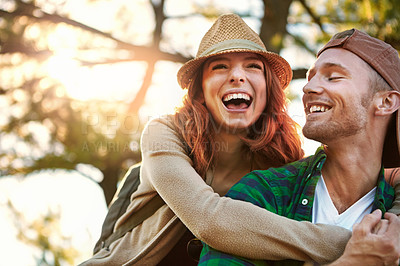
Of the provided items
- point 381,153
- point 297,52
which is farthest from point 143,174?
point 297,52

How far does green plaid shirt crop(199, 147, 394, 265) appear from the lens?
2.08 m

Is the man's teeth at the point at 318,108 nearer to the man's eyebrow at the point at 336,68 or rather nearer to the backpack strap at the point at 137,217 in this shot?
the man's eyebrow at the point at 336,68

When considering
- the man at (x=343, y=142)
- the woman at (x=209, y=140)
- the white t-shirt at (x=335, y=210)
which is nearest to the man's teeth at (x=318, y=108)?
the man at (x=343, y=142)

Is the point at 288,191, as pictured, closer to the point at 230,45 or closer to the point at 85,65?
the point at 230,45

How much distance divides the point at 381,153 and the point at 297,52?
335 centimetres

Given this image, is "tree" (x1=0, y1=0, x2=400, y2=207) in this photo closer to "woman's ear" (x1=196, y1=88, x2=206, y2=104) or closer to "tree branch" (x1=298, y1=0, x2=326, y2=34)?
"tree branch" (x1=298, y1=0, x2=326, y2=34)

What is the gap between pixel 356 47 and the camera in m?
2.25

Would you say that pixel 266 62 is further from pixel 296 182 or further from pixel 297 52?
pixel 297 52

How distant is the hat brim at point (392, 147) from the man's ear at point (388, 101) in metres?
0.05

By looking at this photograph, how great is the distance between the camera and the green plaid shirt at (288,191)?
2078 mm

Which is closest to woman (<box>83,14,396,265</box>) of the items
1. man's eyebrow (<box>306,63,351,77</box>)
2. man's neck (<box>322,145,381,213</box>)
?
man's neck (<box>322,145,381,213</box>)

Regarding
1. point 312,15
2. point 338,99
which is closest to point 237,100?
point 338,99

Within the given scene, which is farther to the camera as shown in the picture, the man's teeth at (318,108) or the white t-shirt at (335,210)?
the man's teeth at (318,108)

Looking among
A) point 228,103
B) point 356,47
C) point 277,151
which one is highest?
point 356,47
